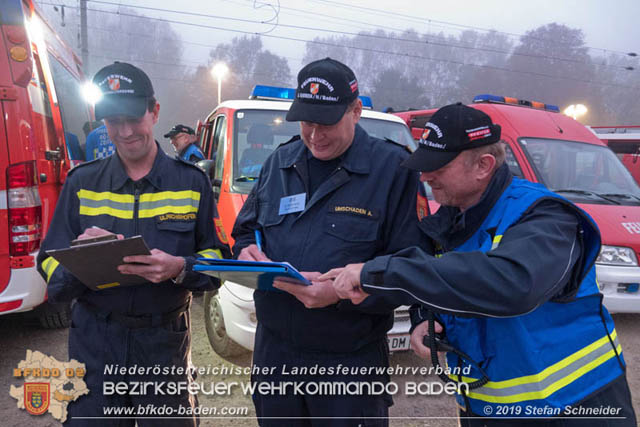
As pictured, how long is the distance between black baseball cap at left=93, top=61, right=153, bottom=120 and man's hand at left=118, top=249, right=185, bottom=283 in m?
0.63

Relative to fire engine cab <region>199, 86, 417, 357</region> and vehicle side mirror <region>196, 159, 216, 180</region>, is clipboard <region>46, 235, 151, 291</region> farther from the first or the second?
vehicle side mirror <region>196, 159, 216, 180</region>

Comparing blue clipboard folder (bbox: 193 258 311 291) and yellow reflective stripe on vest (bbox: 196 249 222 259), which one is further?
yellow reflective stripe on vest (bbox: 196 249 222 259)

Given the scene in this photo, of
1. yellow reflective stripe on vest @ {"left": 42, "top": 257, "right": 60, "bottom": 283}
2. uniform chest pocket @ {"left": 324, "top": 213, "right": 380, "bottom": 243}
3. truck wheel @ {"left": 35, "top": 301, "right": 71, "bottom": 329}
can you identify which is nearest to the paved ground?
truck wheel @ {"left": 35, "top": 301, "right": 71, "bottom": 329}

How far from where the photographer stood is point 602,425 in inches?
52.9

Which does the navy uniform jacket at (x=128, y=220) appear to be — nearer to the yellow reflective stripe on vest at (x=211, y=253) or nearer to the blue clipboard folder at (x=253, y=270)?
the yellow reflective stripe on vest at (x=211, y=253)

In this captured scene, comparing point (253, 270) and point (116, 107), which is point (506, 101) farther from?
point (253, 270)

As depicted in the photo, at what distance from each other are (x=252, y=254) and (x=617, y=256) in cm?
454

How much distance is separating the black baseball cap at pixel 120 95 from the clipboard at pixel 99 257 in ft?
2.00

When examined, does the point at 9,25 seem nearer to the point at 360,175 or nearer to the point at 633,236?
the point at 360,175

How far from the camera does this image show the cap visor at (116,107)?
1876mm

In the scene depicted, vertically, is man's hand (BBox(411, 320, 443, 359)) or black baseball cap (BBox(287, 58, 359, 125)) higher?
black baseball cap (BBox(287, 58, 359, 125))

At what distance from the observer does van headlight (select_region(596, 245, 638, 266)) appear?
4699 millimetres

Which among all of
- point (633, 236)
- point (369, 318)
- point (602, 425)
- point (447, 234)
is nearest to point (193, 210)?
point (369, 318)

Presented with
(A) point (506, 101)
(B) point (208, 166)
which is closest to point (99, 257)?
(B) point (208, 166)
